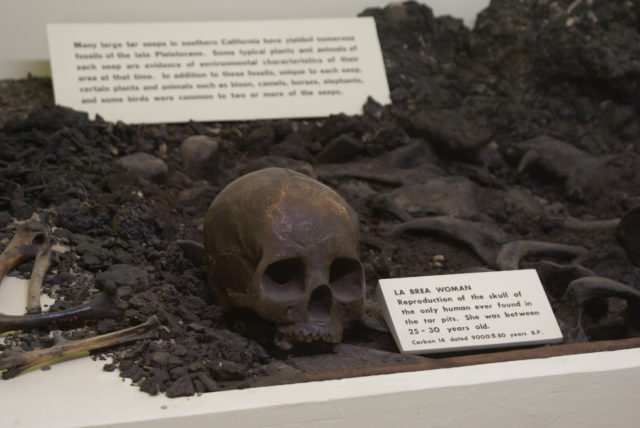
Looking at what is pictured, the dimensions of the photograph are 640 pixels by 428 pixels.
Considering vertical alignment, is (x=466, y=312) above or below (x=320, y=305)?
below

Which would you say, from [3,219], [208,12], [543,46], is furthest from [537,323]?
[208,12]

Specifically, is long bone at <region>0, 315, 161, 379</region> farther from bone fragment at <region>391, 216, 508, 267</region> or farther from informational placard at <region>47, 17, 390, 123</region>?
informational placard at <region>47, 17, 390, 123</region>

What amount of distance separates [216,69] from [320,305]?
2.17 metres

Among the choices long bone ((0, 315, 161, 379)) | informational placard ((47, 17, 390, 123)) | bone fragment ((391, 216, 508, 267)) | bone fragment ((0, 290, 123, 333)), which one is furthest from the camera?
informational placard ((47, 17, 390, 123))

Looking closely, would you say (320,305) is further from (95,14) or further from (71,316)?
(95,14)

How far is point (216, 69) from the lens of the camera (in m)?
4.61

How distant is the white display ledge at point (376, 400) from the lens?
7.58ft

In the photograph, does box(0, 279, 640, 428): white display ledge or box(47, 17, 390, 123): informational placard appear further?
box(47, 17, 390, 123): informational placard

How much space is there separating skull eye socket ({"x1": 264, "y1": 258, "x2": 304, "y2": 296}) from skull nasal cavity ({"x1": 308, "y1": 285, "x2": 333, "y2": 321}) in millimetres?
75

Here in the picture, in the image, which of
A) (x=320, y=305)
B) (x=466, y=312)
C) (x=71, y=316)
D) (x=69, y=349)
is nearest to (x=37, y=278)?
(x=71, y=316)

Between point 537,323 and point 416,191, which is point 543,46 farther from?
point 537,323

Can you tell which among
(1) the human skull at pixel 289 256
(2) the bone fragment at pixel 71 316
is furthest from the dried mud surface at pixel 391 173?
(1) the human skull at pixel 289 256

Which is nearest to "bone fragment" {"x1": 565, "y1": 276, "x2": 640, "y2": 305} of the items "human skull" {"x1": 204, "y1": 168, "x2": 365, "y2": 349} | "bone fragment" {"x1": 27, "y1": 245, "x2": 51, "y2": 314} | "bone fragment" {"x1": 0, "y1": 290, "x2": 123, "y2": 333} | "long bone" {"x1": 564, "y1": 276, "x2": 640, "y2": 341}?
"long bone" {"x1": 564, "y1": 276, "x2": 640, "y2": 341}

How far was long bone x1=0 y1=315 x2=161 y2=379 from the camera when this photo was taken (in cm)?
246
